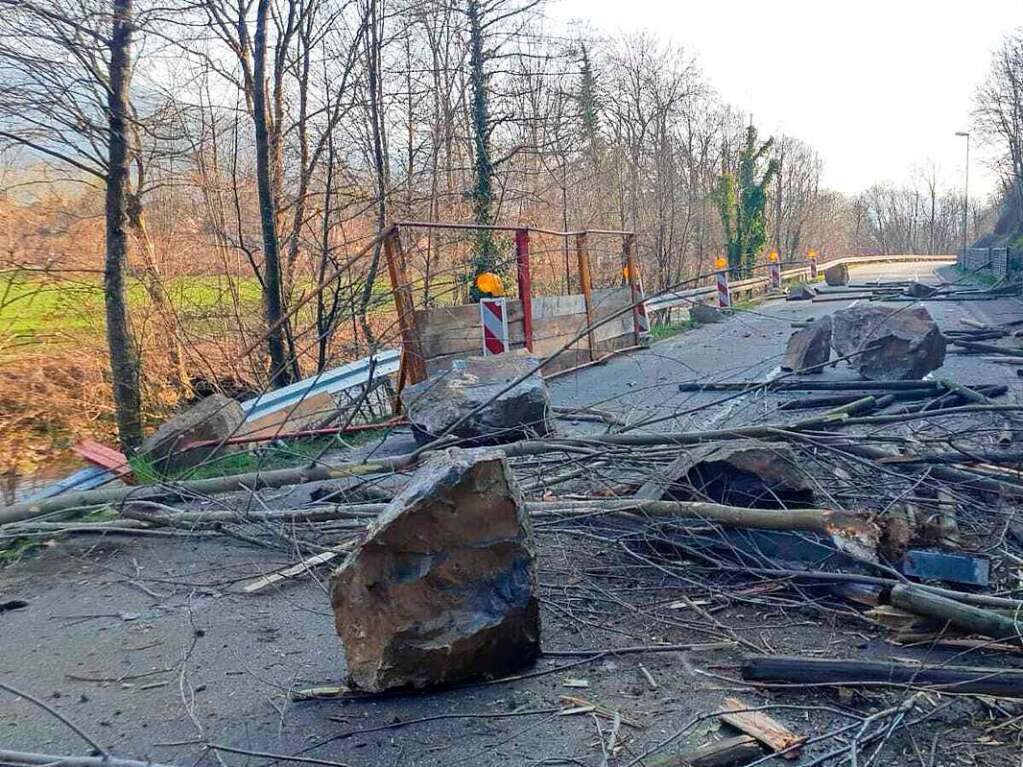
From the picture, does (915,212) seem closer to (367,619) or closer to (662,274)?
(662,274)

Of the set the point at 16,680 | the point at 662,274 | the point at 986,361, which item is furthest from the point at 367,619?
the point at 662,274

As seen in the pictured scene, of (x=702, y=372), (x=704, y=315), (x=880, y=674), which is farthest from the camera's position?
(x=704, y=315)

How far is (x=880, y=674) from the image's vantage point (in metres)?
3.19

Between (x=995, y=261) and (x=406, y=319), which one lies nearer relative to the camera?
(x=406, y=319)

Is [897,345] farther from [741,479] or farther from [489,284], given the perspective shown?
[741,479]

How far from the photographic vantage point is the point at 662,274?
29.0 meters

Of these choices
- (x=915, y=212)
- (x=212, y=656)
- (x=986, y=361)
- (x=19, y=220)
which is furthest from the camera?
(x=915, y=212)

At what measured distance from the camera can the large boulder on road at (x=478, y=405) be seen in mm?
7059

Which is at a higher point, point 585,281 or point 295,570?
point 585,281

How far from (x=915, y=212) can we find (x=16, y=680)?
97.4 m

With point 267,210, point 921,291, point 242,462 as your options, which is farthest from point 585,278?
point 921,291

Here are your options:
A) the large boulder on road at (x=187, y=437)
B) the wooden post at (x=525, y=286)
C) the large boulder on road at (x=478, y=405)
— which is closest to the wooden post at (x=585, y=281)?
the wooden post at (x=525, y=286)

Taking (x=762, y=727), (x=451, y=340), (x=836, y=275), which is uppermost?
(x=451, y=340)

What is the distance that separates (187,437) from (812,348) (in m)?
7.12
